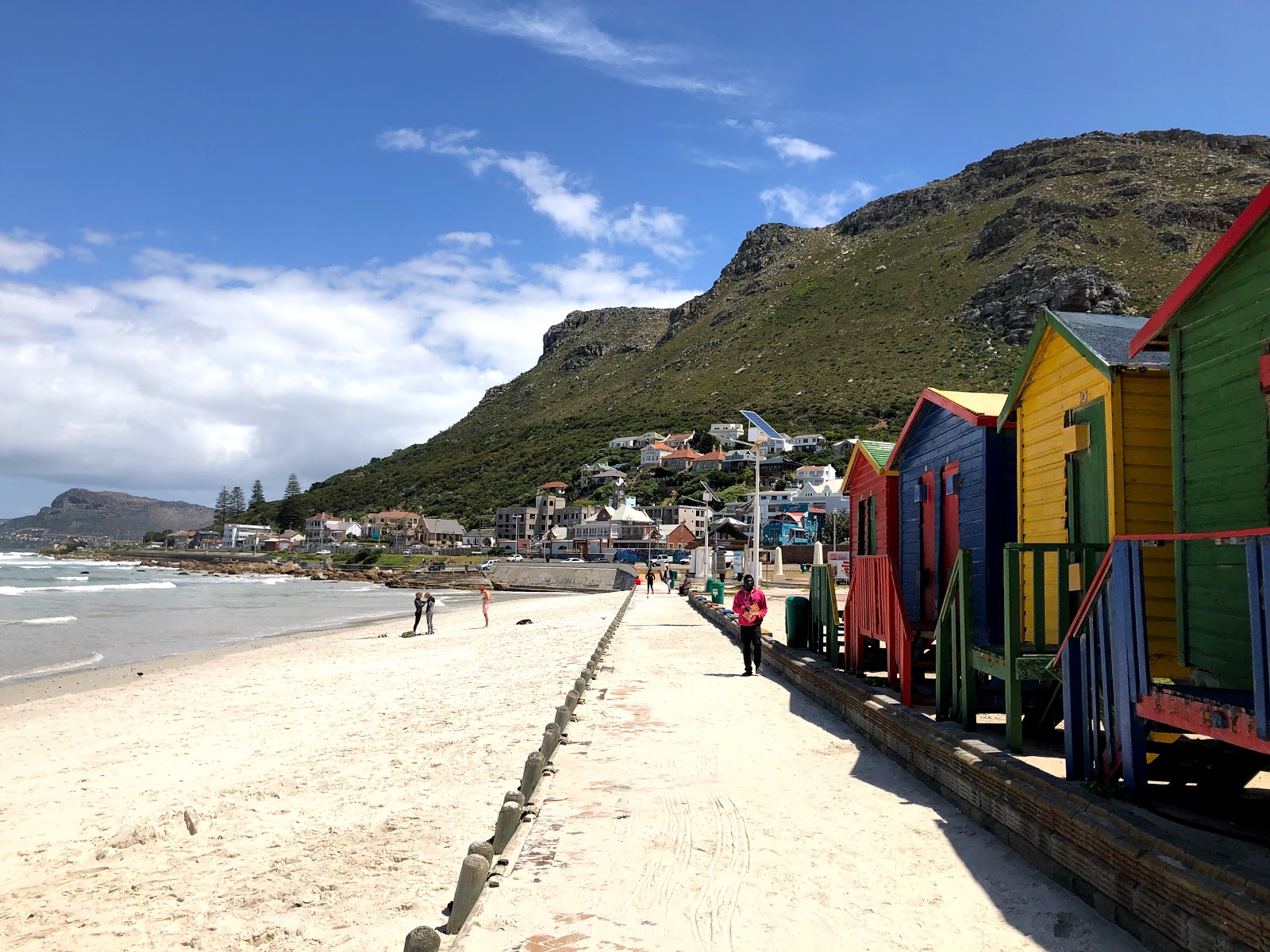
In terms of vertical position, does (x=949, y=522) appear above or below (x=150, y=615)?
above

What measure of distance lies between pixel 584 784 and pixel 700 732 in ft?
8.14

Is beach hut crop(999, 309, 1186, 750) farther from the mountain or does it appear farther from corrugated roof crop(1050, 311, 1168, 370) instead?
the mountain

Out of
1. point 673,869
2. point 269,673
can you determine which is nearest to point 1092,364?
point 673,869

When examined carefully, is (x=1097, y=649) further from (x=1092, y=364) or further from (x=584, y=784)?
(x=584, y=784)

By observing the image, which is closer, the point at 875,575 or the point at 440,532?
the point at 875,575

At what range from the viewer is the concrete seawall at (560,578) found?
65750 millimetres

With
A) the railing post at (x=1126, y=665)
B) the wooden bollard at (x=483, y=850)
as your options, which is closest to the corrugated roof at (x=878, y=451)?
the railing post at (x=1126, y=665)

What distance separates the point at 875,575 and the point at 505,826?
639 cm

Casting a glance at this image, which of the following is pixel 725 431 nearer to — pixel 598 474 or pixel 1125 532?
pixel 598 474

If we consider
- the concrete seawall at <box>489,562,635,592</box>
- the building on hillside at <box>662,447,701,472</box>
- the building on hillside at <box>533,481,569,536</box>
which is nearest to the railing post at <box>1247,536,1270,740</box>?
the concrete seawall at <box>489,562,635,592</box>

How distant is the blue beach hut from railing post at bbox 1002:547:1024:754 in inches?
48.1

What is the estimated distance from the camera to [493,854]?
17.0 ft

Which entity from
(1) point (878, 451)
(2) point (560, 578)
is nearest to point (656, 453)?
(2) point (560, 578)

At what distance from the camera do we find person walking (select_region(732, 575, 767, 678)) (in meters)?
13.2
